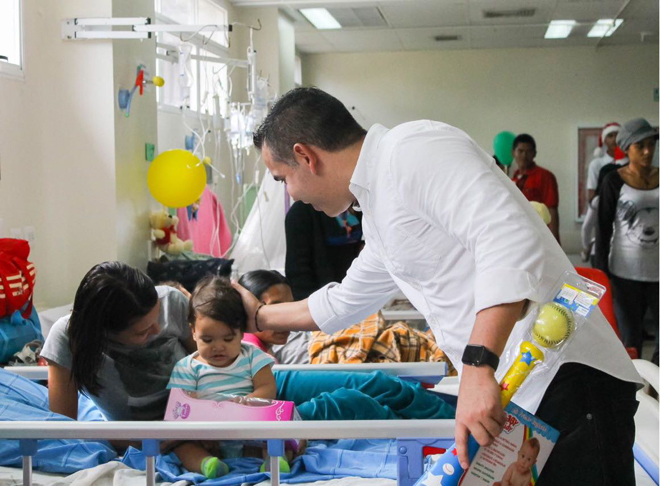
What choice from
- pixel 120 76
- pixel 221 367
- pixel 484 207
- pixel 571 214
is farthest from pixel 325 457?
pixel 571 214

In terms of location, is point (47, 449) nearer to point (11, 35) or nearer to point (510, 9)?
point (11, 35)

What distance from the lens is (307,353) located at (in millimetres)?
3438

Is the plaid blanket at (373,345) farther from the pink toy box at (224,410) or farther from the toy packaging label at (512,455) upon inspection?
the toy packaging label at (512,455)

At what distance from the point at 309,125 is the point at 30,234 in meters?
3.22

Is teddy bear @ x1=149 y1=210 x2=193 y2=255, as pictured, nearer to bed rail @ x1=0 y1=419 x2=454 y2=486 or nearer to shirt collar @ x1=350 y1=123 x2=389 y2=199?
bed rail @ x1=0 y1=419 x2=454 y2=486

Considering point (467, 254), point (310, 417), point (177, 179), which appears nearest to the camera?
point (467, 254)

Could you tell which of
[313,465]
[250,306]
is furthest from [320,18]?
[313,465]

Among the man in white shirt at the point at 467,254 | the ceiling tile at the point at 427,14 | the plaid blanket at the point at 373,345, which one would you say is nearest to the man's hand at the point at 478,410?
the man in white shirt at the point at 467,254

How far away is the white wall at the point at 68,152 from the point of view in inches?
178

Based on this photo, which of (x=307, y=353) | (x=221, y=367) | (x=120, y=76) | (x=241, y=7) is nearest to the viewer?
(x=221, y=367)

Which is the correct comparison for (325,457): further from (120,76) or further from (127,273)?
(120,76)

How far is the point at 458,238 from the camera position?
4.51 ft

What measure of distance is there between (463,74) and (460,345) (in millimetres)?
10941

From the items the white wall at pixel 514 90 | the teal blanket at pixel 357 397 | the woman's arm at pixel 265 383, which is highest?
the white wall at pixel 514 90
